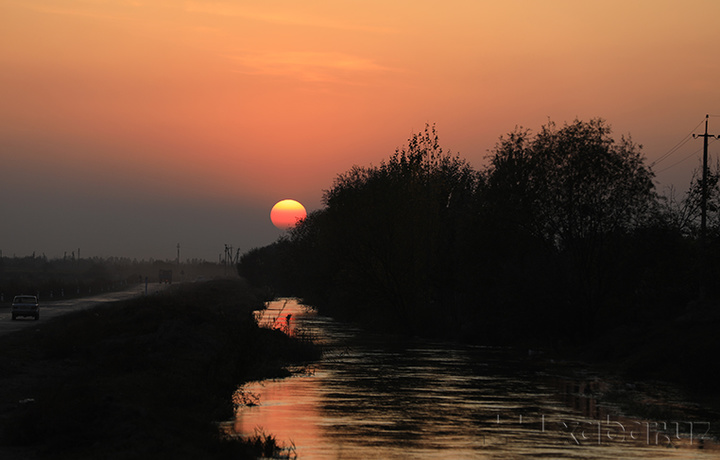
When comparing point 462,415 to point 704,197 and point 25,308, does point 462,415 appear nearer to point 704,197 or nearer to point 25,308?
point 704,197

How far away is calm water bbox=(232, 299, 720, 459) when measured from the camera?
19031 mm

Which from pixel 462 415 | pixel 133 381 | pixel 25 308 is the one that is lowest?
pixel 462 415

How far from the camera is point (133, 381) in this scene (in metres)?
27.7

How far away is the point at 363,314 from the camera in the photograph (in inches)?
2992

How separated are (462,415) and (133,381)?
424 inches

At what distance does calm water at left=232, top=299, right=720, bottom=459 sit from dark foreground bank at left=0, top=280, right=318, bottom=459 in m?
1.37

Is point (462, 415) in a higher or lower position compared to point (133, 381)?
lower

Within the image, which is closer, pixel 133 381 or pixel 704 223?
pixel 133 381

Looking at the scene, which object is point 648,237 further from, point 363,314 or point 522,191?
point 363,314

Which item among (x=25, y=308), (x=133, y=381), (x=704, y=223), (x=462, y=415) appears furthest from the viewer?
(x=25, y=308)

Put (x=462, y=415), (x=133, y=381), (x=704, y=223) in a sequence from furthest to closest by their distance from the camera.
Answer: (x=704, y=223) → (x=133, y=381) → (x=462, y=415)

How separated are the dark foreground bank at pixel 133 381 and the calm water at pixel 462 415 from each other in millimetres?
1371

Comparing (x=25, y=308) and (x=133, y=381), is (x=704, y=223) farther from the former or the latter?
(x=25, y=308)

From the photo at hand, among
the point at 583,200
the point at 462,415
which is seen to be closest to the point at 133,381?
the point at 462,415
